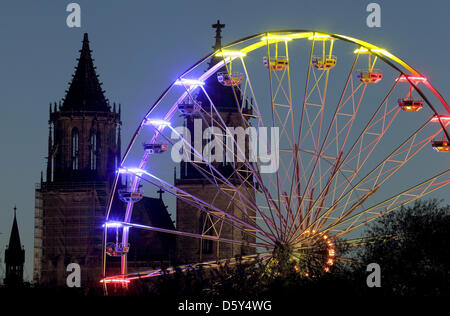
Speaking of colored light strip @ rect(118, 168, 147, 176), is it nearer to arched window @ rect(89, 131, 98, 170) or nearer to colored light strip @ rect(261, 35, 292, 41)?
colored light strip @ rect(261, 35, 292, 41)

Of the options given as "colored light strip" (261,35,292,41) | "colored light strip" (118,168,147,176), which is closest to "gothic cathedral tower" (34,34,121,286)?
"colored light strip" (118,168,147,176)

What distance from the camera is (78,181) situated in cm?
11250

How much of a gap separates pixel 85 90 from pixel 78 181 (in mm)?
7409

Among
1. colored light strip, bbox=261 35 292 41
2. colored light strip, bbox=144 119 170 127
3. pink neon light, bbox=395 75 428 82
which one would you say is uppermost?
colored light strip, bbox=261 35 292 41

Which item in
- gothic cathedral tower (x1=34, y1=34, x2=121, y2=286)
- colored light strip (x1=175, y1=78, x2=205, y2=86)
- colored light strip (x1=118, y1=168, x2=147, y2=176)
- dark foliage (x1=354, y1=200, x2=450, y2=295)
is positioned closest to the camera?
dark foliage (x1=354, y1=200, x2=450, y2=295)

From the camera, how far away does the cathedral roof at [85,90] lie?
11444 centimetres

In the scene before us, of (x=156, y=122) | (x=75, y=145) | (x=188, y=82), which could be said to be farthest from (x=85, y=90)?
(x=188, y=82)

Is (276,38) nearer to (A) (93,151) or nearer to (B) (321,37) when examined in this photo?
(B) (321,37)

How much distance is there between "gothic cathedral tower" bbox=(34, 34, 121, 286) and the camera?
4370 inches

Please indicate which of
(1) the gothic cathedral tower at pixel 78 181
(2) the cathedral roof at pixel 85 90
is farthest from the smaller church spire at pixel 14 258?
(2) the cathedral roof at pixel 85 90

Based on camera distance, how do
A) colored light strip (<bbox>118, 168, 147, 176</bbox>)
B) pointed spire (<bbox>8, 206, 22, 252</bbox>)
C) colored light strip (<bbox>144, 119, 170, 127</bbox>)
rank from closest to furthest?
colored light strip (<bbox>144, 119, 170, 127</bbox>) → colored light strip (<bbox>118, 168, 147, 176</bbox>) → pointed spire (<bbox>8, 206, 22, 252</bbox>)

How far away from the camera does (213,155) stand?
107000mm
